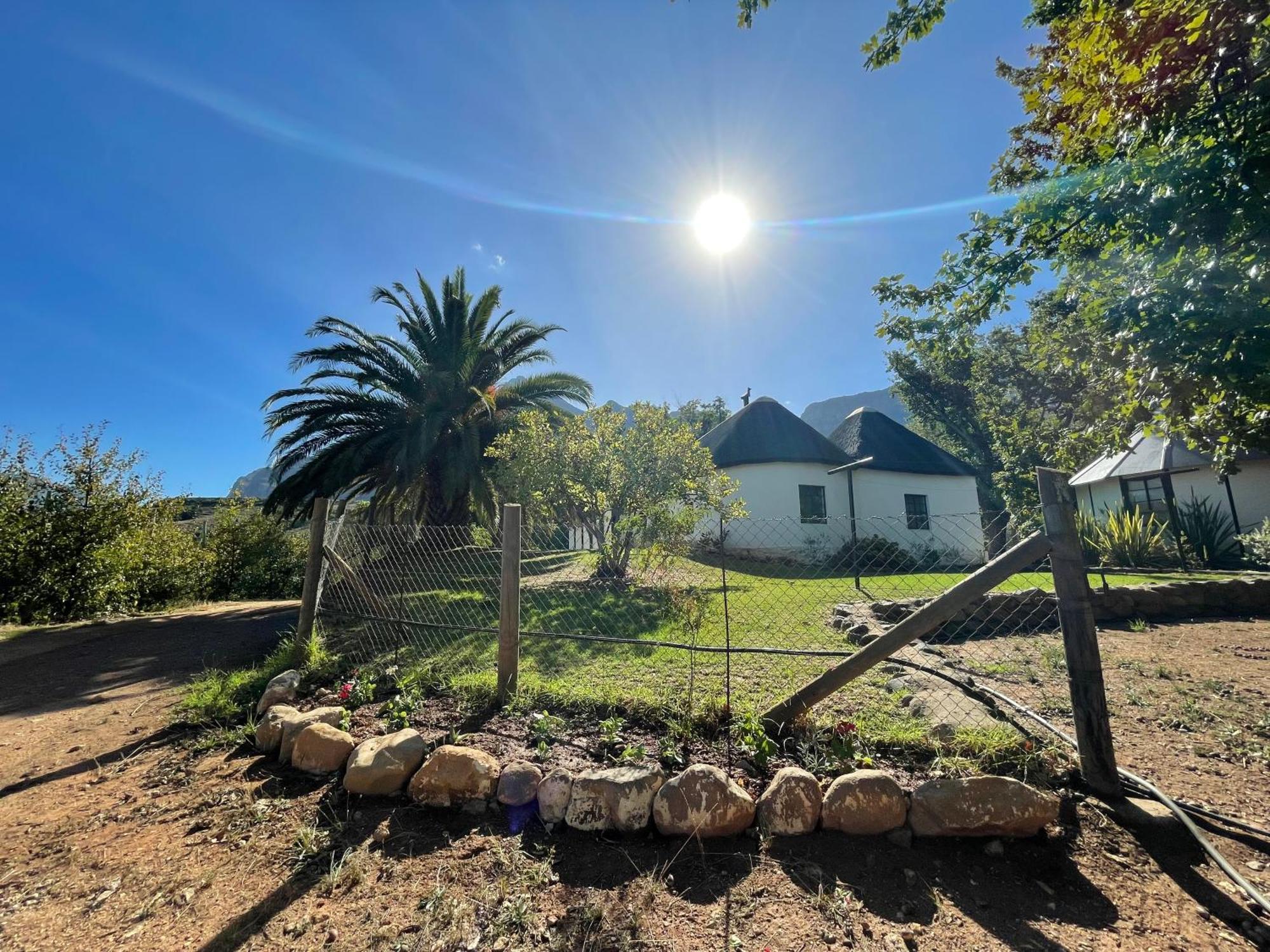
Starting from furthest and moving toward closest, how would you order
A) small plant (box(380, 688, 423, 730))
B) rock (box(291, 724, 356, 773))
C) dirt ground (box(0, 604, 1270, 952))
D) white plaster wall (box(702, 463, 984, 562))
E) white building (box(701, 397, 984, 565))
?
white building (box(701, 397, 984, 565)), white plaster wall (box(702, 463, 984, 562)), small plant (box(380, 688, 423, 730)), rock (box(291, 724, 356, 773)), dirt ground (box(0, 604, 1270, 952))

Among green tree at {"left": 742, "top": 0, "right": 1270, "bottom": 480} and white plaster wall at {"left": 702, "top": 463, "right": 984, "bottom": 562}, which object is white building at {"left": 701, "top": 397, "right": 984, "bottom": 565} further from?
green tree at {"left": 742, "top": 0, "right": 1270, "bottom": 480}

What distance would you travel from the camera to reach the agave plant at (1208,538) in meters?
11.0

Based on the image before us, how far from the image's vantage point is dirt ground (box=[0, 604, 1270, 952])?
170 centimetres

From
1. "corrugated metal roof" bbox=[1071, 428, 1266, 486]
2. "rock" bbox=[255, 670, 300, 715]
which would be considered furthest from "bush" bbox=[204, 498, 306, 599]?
Answer: "corrugated metal roof" bbox=[1071, 428, 1266, 486]

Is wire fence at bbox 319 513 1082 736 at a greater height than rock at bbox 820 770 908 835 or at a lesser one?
greater

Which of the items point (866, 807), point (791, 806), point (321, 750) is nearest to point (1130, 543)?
point (866, 807)

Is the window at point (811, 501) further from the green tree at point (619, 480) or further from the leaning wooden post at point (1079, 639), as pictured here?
the leaning wooden post at point (1079, 639)

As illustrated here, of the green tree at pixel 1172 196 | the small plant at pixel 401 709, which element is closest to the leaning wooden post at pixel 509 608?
the small plant at pixel 401 709

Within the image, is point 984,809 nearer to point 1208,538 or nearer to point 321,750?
point 321,750

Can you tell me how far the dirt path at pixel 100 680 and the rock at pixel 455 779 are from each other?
236 cm

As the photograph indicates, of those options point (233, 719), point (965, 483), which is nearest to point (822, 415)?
point (965, 483)

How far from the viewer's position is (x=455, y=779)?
2463mm

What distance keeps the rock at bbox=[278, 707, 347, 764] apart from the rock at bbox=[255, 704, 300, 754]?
0.10 feet

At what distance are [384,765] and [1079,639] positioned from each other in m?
3.50
